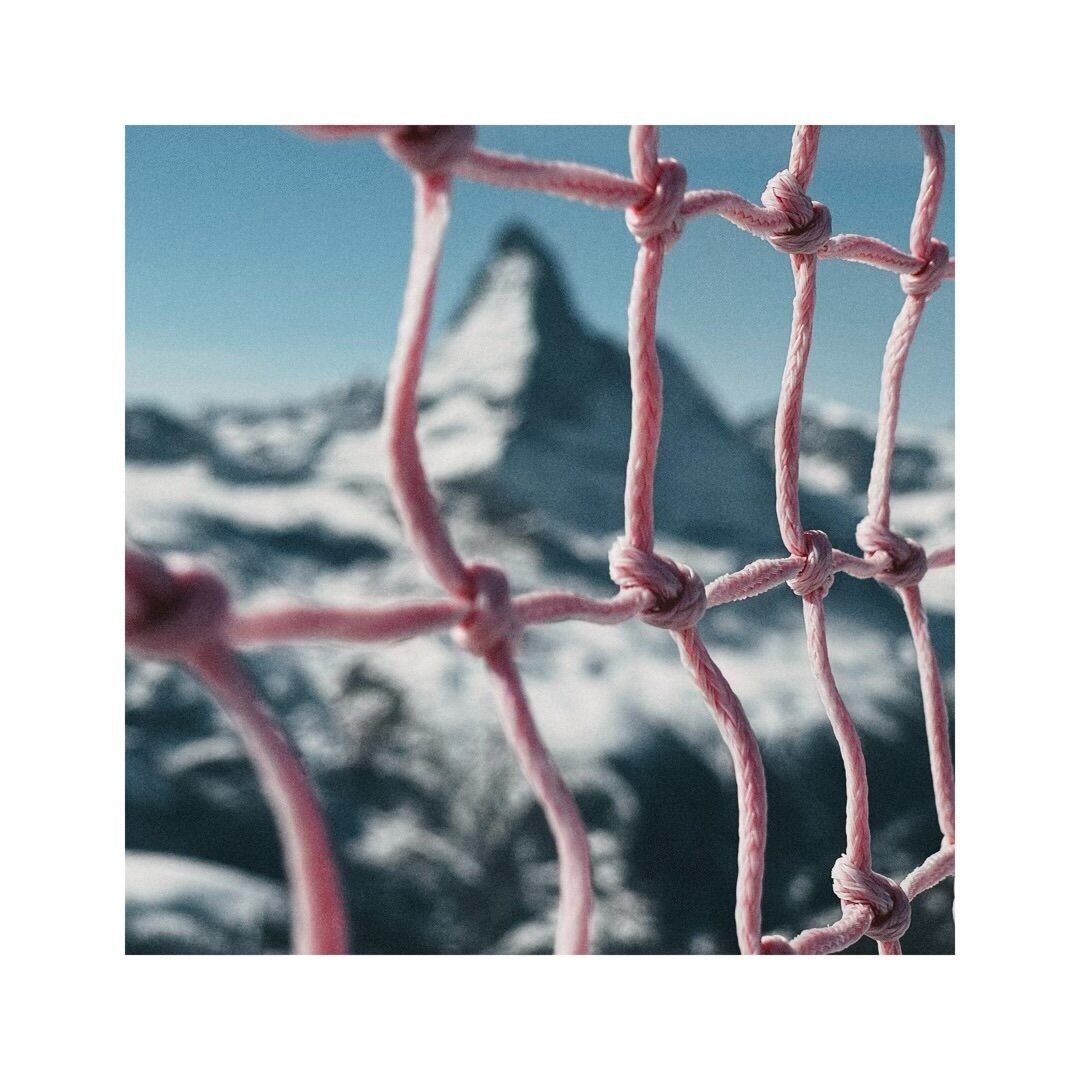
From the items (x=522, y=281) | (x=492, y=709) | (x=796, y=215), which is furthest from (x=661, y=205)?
(x=522, y=281)

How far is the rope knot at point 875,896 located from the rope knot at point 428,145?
298mm

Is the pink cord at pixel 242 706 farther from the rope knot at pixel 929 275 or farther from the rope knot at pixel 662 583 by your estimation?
the rope knot at pixel 929 275

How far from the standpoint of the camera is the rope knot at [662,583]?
0.36 meters

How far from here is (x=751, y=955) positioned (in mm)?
397

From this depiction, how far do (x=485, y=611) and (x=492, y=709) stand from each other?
337 cm

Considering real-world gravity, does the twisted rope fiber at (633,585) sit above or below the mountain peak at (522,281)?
below

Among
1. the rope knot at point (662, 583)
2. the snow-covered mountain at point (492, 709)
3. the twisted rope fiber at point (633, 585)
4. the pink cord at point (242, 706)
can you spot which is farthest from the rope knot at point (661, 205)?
the snow-covered mountain at point (492, 709)

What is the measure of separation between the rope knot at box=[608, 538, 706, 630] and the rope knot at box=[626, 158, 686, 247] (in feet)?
0.35

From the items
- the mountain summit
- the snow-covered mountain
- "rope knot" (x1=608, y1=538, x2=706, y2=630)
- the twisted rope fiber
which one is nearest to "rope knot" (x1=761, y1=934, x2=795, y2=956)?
the twisted rope fiber

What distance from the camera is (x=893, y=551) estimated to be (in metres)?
0.49

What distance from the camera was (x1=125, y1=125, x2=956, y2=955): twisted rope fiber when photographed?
9.8 inches
